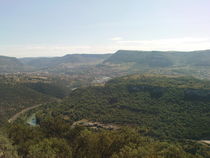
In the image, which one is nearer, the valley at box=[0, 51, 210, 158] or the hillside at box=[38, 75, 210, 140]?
the valley at box=[0, 51, 210, 158]

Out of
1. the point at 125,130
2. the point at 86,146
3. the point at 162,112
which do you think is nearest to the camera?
the point at 86,146

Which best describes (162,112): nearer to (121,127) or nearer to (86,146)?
(121,127)

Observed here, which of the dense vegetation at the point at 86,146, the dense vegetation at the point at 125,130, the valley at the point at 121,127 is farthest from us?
the valley at the point at 121,127

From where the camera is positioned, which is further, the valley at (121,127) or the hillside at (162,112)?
the hillside at (162,112)

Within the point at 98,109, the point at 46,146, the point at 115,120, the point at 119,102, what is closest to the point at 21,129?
the point at 46,146

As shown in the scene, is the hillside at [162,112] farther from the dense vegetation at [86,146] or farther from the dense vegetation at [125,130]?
the dense vegetation at [86,146]

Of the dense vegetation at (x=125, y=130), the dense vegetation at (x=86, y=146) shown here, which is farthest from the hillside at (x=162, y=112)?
the dense vegetation at (x=86, y=146)

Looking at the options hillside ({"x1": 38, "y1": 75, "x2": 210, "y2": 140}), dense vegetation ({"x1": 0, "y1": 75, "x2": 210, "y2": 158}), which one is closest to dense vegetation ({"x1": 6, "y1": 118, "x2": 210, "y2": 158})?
dense vegetation ({"x1": 0, "y1": 75, "x2": 210, "y2": 158})

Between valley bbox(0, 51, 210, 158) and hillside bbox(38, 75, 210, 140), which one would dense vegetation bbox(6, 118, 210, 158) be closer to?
valley bbox(0, 51, 210, 158)

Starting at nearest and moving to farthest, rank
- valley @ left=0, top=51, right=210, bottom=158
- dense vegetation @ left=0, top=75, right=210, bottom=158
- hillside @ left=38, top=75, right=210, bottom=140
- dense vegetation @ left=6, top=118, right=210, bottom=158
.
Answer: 1. dense vegetation @ left=6, top=118, right=210, bottom=158
2. dense vegetation @ left=0, top=75, right=210, bottom=158
3. valley @ left=0, top=51, right=210, bottom=158
4. hillside @ left=38, top=75, right=210, bottom=140

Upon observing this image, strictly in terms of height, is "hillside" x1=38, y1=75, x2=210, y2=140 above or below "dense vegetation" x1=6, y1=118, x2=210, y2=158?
below

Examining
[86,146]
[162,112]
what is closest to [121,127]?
[162,112]

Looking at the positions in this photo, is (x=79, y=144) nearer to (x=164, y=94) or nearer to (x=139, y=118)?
(x=139, y=118)
